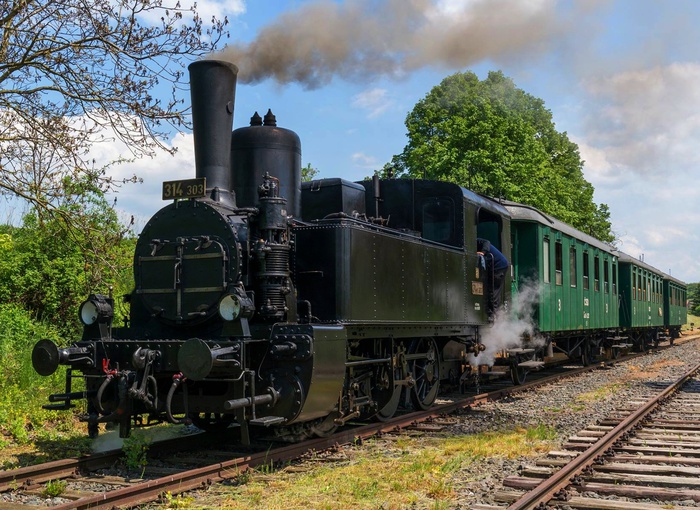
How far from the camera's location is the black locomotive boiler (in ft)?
19.8

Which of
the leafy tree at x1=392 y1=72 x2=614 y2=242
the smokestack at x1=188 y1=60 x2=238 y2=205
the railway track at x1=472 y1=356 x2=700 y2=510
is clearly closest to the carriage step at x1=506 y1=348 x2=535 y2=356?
the railway track at x1=472 y1=356 x2=700 y2=510

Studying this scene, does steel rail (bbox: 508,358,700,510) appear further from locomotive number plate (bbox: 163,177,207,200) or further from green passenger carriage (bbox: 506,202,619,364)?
green passenger carriage (bbox: 506,202,619,364)

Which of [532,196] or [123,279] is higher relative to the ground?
[532,196]

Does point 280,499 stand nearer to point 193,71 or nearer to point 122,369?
point 122,369

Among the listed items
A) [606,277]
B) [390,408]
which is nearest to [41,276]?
[390,408]

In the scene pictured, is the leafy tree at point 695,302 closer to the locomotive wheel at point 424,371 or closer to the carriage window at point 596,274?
the carriage window at point 596,274

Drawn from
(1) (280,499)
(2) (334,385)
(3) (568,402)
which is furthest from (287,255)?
(3) (568,402)

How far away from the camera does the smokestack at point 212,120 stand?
6.72m

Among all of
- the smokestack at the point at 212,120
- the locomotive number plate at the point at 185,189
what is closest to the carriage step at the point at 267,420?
the locomotive number plate at the point at 185,189

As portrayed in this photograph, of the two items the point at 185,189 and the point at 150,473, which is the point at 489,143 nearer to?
the point at 185,189

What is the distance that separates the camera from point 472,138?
27094mm

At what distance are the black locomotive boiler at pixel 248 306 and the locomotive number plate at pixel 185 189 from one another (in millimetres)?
14

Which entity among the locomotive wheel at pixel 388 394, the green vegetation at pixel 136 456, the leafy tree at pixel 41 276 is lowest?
the green vegetation at pixel 136 456

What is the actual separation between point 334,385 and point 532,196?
2104 centimetres
